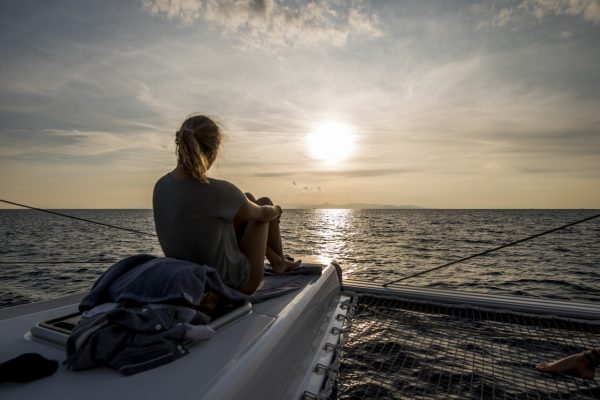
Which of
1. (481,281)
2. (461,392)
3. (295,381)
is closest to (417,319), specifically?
(461,392)

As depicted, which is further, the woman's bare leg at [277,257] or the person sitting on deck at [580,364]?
the woman's bare leg at [277,257]

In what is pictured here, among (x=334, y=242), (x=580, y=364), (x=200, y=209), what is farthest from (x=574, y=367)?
(x=334, y=242)

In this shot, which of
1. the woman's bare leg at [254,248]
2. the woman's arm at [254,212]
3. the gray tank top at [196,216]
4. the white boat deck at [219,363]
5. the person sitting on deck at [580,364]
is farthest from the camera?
the woman's bare leg at [254,248]

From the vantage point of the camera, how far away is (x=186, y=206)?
6.56 ft

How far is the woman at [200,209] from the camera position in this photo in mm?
2014

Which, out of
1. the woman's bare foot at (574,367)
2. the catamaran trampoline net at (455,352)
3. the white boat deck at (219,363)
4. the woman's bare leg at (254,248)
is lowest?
the catamaran trampoline net at (455,352)

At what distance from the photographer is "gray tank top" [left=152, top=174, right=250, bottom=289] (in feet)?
6.58

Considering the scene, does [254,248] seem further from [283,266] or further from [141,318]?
[141,318]

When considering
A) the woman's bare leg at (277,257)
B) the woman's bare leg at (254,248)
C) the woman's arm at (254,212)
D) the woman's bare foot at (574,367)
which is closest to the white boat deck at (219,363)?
the woman's bare leg at (254,248)

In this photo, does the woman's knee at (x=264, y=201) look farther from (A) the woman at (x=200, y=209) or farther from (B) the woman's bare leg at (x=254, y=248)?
(A) the woman at (x=200, y=209)

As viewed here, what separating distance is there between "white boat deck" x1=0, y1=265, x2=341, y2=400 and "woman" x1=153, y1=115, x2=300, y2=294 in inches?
16.2

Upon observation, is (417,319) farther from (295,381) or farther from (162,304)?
(162,304)

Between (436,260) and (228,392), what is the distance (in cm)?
1491

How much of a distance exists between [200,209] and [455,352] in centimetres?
245
